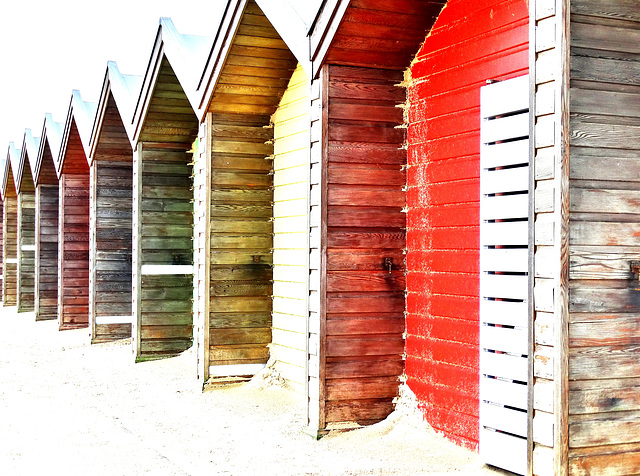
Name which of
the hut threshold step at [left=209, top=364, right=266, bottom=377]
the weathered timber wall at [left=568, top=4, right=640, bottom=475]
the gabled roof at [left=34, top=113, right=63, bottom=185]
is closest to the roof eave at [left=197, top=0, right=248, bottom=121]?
the hut threshold step at [left=209, top=364, right=266, bottom=377]

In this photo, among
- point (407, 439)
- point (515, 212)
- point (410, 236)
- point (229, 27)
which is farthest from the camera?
point (229, 27)

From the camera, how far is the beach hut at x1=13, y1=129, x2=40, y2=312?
1923 cm

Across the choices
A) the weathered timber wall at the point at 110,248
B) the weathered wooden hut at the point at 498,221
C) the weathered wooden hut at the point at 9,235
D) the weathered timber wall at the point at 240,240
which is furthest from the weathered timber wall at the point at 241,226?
the weathered wooden hut at the point at 9,235

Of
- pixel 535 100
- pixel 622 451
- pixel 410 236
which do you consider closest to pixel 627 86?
pixel 535 100

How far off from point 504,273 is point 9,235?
18.6 metres

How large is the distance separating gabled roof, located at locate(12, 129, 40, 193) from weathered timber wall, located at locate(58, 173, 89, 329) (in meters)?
2.83

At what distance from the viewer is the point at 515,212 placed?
17.3ft

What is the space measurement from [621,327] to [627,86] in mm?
1357

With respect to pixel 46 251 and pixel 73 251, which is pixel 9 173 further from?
pixel 73 251

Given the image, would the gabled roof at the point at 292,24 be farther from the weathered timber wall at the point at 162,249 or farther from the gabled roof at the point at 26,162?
the gabled roof at the point at 26,162

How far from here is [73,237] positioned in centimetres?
1515

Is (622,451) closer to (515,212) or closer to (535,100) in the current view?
(515,212)

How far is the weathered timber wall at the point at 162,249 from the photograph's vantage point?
11141 mm

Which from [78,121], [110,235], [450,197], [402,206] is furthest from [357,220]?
[78,121]
